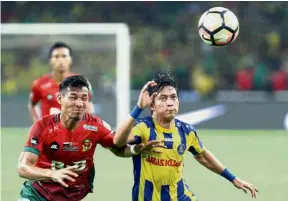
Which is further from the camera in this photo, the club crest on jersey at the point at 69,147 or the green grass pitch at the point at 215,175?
the green grass pitch at the point at 215,175

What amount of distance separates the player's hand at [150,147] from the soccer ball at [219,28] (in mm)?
1577

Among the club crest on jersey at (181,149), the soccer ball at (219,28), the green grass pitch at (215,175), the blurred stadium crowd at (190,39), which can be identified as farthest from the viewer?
the blurred stadium crowd at (190,39)

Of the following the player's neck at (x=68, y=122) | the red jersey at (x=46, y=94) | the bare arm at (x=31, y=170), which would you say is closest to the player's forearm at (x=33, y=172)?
the bare arm at (x=31, y=170)

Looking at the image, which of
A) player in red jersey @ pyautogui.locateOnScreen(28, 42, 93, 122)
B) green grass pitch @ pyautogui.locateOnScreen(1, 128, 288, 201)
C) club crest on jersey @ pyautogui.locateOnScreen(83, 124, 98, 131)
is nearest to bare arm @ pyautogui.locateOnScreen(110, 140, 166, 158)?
club crest on jersey @ pyautogui.locateOnScreen(83, 124, 98, 131)

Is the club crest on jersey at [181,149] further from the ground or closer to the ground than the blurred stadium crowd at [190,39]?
closer to the ground

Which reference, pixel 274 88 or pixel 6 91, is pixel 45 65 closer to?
pixel 6 91

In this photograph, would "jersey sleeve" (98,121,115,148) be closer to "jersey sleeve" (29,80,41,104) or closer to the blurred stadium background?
"jersey sleeve" (29,80,41,104)

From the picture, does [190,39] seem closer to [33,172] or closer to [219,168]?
[219,168]

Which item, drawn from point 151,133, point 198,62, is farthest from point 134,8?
point 151,133

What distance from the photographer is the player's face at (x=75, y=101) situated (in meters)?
5.75

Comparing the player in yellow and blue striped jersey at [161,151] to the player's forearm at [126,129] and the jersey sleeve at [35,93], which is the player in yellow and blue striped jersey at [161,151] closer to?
the player's forearm at [126,129]

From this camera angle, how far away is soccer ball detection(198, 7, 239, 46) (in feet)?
23.6

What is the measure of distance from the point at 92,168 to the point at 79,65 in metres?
14.5

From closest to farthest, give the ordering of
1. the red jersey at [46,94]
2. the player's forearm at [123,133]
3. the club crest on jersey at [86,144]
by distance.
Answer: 1. the player's forearm at [123,133]
2. the club crest on jersey at [86,144]
3. the red jersey at [46,94]
